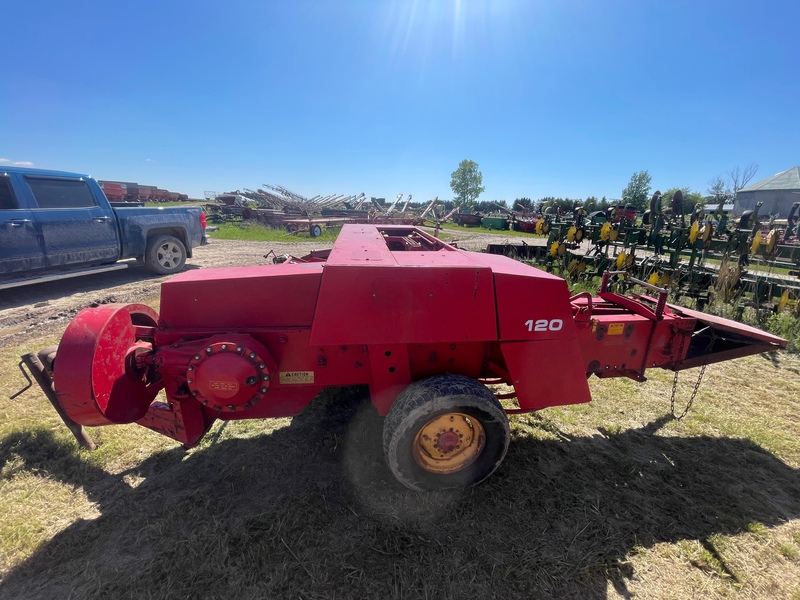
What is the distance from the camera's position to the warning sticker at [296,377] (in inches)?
94.7

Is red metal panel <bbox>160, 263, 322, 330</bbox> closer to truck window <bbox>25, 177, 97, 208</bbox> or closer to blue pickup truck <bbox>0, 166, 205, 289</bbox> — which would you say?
blue pickup truck <bbox>0, 166, 205, 289</bbox>

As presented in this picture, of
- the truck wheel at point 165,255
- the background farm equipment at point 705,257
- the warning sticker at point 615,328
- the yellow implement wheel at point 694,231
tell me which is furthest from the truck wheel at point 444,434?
the truck wheel at point 165,255

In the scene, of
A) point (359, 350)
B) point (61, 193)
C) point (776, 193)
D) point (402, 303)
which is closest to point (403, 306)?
point (402, 303)

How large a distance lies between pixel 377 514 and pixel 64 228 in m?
7.20

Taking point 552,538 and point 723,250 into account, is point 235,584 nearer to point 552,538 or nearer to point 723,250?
point 552,538

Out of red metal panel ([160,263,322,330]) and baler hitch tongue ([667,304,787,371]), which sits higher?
red metal panel ([160,263,322,330])

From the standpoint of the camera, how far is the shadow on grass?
1.95 meters

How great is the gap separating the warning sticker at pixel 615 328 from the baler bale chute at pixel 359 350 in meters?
0.23

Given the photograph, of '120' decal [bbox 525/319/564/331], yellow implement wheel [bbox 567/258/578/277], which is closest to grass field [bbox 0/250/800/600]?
'120' decal [bbox 525/319/564/331]

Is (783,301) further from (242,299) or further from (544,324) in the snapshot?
(242,299)

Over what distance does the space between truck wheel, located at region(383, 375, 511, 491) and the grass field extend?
0.20 m

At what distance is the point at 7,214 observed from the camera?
566cm

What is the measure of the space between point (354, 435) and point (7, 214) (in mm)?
6583

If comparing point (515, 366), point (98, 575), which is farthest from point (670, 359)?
point (98, 575)
